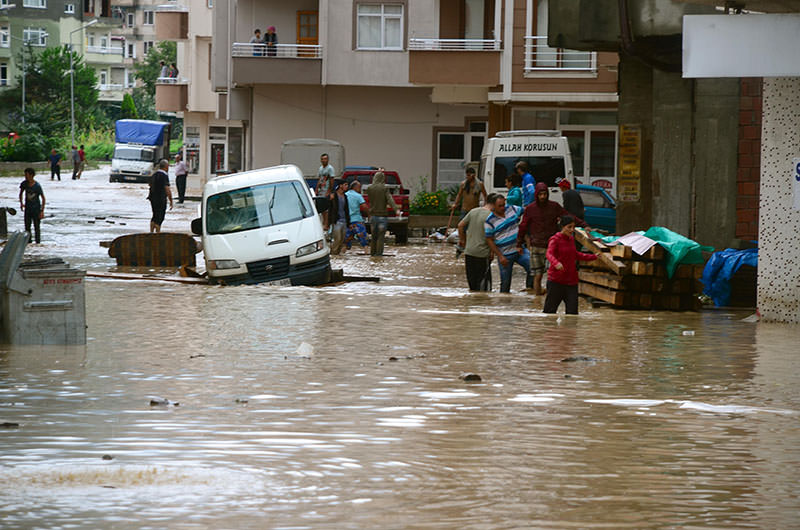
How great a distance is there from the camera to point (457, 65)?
4181 cm

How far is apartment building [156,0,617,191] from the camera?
4078 cm

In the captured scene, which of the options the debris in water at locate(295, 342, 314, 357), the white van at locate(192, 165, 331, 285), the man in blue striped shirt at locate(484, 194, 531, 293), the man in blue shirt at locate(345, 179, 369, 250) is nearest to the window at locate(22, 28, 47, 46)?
the man in blue shirt at locate(345, 179, 369, 250)

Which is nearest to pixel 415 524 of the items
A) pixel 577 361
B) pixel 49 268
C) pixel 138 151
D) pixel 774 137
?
pixel 577 361

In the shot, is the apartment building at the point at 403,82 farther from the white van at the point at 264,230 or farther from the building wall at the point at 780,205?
the building wall at the point at 780,205

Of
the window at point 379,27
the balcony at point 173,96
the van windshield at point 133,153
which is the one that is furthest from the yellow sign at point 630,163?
the van windshield at point 133,153

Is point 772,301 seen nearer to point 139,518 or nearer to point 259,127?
point 139,518

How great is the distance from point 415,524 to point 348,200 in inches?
891

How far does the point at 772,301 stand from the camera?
1549 cm

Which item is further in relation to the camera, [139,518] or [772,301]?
[772,301]

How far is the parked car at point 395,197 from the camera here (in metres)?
33.1

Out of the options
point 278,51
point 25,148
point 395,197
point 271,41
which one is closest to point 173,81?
point 25,148

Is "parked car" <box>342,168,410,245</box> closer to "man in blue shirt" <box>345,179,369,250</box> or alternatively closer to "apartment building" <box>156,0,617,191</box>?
"man in blue shirt" <box>345,179,369,250</box>

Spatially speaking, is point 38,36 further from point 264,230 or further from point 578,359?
point 578,359

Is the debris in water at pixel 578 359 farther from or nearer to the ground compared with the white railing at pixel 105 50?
nearer to the ground
